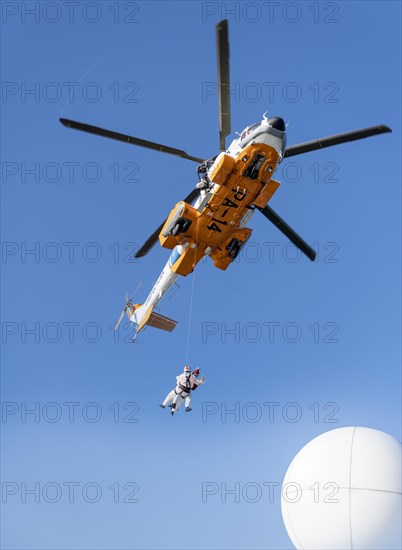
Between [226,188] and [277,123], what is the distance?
87.9 inches

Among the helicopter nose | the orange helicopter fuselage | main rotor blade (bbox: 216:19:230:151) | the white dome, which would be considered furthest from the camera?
the orange helicopter fuselage

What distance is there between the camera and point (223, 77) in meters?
20.0

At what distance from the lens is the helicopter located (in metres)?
21.0

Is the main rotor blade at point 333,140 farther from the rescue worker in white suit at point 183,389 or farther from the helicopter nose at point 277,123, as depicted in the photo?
the rescue worker in white suit at point 183,389

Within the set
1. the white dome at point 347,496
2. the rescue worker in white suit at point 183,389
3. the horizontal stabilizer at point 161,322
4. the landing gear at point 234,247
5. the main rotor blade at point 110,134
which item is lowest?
the white dome at point 347,496

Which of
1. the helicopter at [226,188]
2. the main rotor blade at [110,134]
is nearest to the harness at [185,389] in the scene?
the helicopter at [226,188]

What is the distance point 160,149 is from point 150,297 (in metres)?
6.78

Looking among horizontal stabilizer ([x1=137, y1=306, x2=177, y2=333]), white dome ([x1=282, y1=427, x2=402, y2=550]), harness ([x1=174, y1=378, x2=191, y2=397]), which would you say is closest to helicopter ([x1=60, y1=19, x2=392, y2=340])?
horizontal stabilizer ([x1=137, y1=306, x2=177, y2=333])

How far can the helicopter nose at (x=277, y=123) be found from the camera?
827 inches

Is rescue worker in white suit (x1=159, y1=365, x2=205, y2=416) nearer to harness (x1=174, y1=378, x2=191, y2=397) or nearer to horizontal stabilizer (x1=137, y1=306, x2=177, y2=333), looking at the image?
harness (x1=174, y1=378, x2=191, y2=397)

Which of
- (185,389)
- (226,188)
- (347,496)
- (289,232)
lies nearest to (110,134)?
(226,188)

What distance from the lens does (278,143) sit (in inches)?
829

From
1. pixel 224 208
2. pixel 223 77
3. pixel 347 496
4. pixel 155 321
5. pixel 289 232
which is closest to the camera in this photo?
pixel 347 496

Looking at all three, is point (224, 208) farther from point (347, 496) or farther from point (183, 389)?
point (347, 496)
